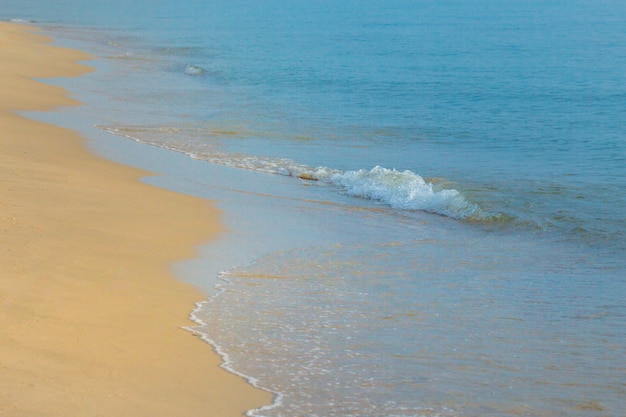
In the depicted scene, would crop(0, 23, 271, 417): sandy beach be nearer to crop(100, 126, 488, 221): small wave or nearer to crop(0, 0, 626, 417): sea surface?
crop(0, 0, 626, 417): sea surface

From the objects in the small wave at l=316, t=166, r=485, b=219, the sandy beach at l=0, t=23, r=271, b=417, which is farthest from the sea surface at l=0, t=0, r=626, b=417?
the sandy beach at l=0, t=23, r=271, b=417

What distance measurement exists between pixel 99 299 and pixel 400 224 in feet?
17.7

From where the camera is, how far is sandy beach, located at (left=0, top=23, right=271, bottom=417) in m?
5.50

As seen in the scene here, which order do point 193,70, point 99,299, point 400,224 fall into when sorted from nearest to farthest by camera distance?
point 99,299, point 400,224, point 193,70

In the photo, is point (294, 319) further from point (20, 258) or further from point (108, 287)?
point (20, 258)

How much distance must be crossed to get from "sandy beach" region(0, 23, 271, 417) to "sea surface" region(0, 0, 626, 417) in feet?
1.11

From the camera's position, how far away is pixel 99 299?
723cm

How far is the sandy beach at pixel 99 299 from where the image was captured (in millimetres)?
5500

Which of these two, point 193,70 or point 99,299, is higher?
point 193,70

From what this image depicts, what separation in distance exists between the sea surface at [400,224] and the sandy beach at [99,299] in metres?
0.34

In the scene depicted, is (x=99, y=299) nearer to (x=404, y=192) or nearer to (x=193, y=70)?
(x=404, y=192)

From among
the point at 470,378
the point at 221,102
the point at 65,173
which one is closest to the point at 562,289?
the point at 470,378

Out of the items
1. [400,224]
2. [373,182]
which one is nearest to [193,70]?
[373,182]

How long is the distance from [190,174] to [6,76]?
13629 mm
